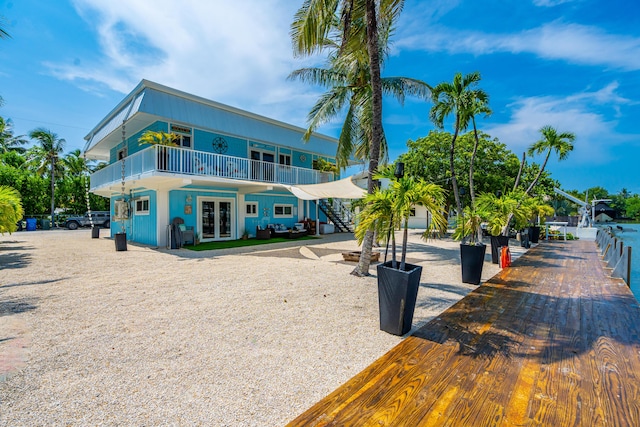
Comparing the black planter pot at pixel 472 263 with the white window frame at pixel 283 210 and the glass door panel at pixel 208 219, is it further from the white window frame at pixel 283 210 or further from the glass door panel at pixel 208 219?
the white window frame at pixel 283 210

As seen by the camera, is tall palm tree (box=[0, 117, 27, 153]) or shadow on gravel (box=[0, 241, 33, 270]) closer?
shadow on gravel (box=[0, 241, 33, 270])

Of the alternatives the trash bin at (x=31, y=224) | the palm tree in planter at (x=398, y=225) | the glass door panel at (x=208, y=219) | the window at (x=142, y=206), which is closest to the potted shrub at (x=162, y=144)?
the glass door panel at (x=208, y=219)

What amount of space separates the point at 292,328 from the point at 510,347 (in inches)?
106

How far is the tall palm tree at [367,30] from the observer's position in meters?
6.36

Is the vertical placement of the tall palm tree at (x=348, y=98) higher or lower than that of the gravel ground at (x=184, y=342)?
higher

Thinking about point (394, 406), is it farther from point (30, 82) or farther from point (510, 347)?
point (30, 82)

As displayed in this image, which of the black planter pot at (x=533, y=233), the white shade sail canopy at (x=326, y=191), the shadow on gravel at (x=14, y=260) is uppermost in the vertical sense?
the white shade sail canopy at (x=326, y=191)

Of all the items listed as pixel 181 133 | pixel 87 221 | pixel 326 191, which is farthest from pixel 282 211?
pixel 87 221

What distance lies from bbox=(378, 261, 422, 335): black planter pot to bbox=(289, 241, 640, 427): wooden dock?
0.25 m

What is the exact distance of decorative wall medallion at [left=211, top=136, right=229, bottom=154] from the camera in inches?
566

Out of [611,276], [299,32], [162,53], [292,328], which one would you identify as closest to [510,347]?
[292,328]

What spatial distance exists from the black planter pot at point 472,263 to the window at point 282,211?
11920mm

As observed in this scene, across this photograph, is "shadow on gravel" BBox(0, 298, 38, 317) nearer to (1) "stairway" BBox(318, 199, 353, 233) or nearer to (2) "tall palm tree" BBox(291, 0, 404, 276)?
(2) "tall palm tree" BBox(291, 0, 404, 276)

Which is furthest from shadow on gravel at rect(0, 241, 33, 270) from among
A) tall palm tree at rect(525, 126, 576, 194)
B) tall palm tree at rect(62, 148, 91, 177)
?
tall palm tree at rect(62, 148, 91, 177)
